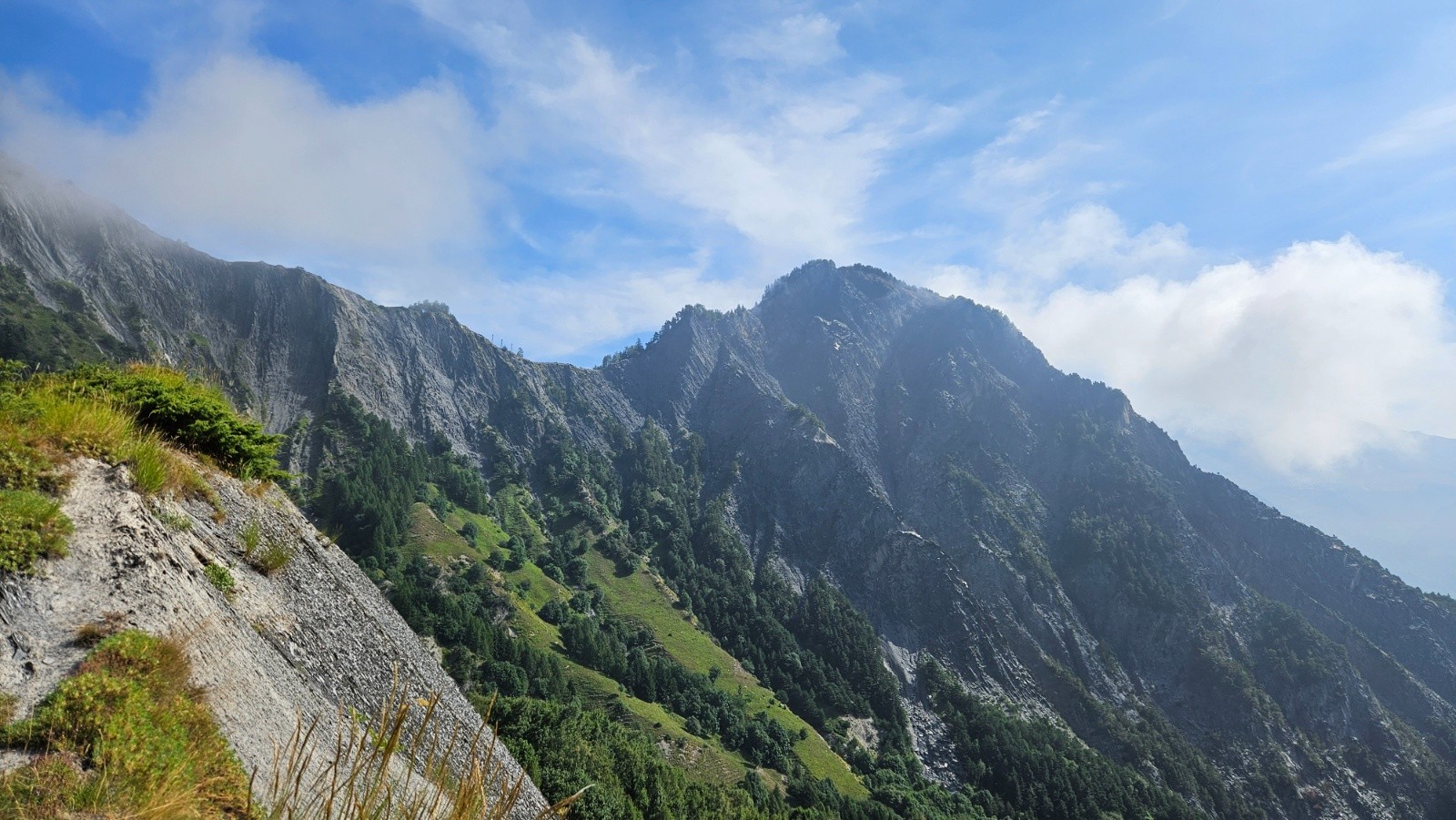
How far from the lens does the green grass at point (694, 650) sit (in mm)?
106438

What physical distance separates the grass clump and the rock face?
1.05 ft

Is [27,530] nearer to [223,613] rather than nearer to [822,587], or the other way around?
[223,613]

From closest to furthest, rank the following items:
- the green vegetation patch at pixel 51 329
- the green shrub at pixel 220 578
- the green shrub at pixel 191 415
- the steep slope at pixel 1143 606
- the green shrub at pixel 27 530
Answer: the green shrub at pixel 27 530 < the green shrub at pixel 220 578 < the green shrub at pixel 191 415 < the green vegetation patch at pixel 51 329 < the steep slope at pixel 1143 606

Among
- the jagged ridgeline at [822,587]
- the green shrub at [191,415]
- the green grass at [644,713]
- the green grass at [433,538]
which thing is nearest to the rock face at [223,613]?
the green shrub at [191,415]

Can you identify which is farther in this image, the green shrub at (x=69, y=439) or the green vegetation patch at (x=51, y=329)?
the green vegetation patch at (x=51, y=329)

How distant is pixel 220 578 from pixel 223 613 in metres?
0.88

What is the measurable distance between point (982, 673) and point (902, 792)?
4978 centimetres

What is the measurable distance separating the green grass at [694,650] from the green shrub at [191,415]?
104 metres

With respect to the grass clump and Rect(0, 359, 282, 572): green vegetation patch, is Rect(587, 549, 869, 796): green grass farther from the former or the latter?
the grass clump

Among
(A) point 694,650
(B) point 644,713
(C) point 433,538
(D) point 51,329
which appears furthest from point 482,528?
(D) point 51,329

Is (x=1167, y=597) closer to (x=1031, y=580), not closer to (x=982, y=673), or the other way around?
(x=1031, y=580)

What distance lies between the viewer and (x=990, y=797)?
113250 mm

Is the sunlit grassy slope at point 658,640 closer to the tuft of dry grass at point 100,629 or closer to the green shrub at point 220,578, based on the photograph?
the green shrub at point 220,578

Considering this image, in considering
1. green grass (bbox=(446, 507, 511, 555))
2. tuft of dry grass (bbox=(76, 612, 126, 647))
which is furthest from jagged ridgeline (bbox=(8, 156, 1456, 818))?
tuft of dry grass (bbox=(76, 612, 126, 647))
